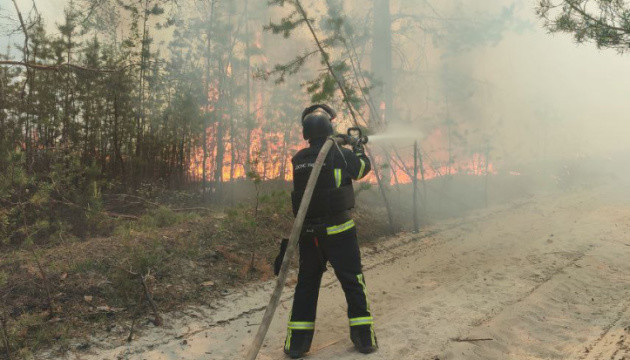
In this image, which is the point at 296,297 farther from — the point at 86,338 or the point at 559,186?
the point at 559,186

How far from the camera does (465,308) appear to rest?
187 inches

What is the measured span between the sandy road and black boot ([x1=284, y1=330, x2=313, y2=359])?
139 millimetres

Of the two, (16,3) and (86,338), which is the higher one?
(16,3)

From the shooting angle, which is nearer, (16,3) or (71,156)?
(16,3)

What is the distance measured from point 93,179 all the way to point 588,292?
8653 mm

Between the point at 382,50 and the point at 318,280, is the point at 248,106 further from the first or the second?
the point at 318,280

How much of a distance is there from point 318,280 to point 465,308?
6.09 feet

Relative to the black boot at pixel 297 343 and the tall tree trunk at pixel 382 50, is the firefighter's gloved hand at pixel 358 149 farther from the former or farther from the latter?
the tall tree trunk at pixel 382 50

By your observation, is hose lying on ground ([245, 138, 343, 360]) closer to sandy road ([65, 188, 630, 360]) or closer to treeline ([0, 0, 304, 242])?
sandy road ([65, 188, 630, 360])

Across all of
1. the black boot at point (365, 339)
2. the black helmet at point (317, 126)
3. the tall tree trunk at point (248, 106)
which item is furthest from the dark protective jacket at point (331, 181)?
the tall tree trunk at point (248, 106)

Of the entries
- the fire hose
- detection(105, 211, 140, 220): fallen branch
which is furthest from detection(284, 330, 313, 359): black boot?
detection(105, 211, 140, 220): fallen branch

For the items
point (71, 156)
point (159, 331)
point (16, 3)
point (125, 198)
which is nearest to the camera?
point (159, 331)

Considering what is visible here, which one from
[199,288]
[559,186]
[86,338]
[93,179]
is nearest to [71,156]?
[93,179]

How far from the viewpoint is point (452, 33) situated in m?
13.3
